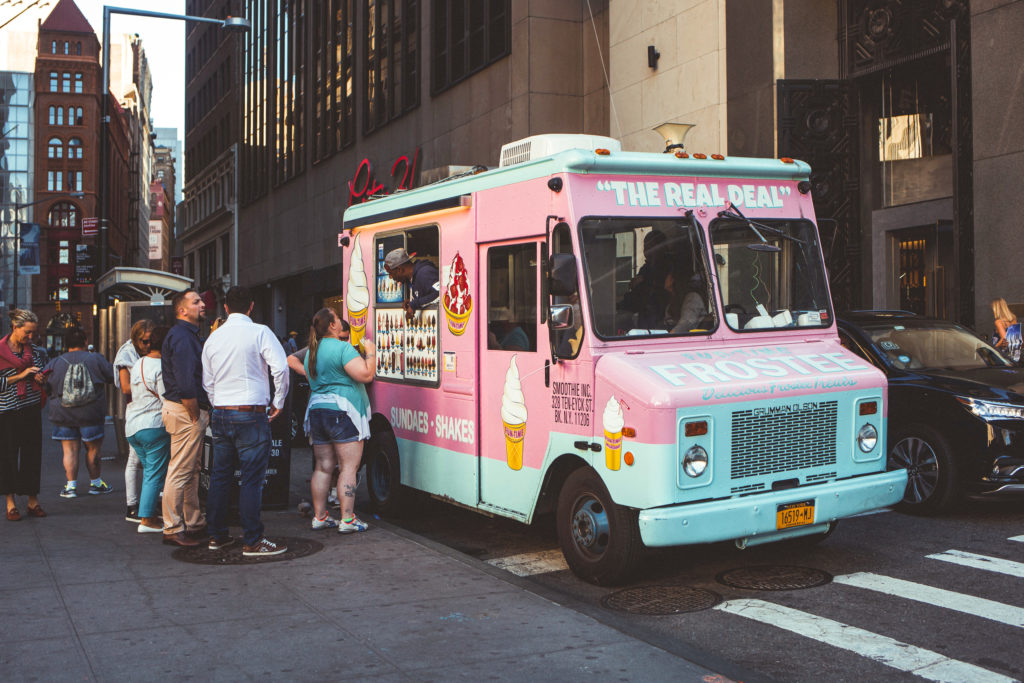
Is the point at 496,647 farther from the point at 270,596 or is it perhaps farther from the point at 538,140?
the point at 538,140

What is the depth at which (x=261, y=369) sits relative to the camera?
7516 millimetres

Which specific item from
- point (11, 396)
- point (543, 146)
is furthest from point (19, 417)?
point (543, 146)

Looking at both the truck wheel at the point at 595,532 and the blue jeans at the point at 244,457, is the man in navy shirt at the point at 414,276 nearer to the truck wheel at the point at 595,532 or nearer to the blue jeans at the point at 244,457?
the blue jeans at the point at 244,457

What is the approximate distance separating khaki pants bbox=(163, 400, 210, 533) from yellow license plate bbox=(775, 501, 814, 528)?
446cm

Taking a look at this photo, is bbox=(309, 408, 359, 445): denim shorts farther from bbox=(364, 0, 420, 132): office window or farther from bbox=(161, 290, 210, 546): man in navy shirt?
bbox=(364, 0, 420, 132): office window

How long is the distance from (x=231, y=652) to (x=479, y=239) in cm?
375

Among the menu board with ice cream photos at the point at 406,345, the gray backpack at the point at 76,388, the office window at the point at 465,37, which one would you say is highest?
the office window at the point at 465,37

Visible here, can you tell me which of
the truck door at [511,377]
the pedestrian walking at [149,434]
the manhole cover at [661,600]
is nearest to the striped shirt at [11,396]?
the pedestrian walking at [149,434]

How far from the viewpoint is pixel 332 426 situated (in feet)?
27.3

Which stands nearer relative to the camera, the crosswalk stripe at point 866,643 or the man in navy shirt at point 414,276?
the crosswalk stripe at point 866,643

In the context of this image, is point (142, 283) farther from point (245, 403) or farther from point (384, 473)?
point (245, 403)

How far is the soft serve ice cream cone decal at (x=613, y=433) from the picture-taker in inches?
248

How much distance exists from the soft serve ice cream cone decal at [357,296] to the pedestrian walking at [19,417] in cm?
286

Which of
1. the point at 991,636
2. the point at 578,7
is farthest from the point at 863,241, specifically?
the point at 991,636
